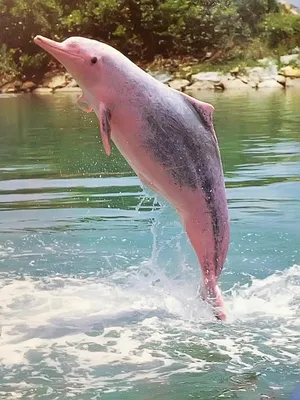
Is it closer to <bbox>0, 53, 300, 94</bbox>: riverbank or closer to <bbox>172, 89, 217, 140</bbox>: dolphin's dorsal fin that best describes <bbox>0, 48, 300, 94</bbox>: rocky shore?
<bbox>0, 53, 300, 94</bbox>: riverbank

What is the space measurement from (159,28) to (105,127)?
65.3 feet

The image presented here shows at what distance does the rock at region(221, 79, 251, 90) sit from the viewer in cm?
2139

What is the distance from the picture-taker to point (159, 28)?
22.3m

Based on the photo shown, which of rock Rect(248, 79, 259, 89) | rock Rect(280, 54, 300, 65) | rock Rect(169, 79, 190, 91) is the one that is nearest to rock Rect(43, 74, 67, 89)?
rock Rect(169, 79, 190, 91)

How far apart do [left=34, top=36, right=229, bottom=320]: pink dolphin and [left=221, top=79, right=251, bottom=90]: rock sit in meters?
18.5

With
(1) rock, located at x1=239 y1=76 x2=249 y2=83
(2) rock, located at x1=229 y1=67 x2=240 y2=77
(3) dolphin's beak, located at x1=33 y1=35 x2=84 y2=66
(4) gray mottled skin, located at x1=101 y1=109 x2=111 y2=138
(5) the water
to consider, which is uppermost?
(3) dolphin's beak, located at x1=33 y1=35 x2=84 y2=66

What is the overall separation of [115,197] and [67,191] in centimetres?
59

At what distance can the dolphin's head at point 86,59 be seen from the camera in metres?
2.94

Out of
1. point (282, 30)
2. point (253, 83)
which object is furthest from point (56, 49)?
point (282, 30)

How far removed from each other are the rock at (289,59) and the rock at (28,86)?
23.0ft

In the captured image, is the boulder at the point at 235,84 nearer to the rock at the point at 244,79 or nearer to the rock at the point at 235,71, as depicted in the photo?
the rock at the point at 244,79

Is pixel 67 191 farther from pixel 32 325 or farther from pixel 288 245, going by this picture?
pixel 32 325

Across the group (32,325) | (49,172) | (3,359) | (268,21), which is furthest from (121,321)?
(268,21)

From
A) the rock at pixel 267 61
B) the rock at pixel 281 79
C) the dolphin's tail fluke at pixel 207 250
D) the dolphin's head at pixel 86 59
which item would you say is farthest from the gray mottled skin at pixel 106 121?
the rock at pixel 267 61
